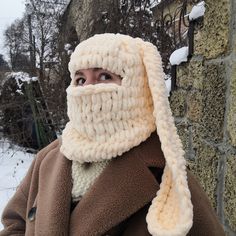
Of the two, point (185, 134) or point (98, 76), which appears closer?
point (98, 76)

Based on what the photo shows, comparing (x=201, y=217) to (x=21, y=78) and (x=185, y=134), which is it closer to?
(x=185, y=134)

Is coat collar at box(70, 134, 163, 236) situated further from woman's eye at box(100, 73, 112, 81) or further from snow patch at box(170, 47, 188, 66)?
snow patch at box(170, 47, 188, 66)

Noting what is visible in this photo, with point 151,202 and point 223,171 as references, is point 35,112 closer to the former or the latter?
point 223,171

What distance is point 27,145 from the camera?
695 cm

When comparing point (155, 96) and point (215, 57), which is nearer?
point (155, 96)

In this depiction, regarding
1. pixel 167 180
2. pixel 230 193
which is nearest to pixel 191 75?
pixel 230 193

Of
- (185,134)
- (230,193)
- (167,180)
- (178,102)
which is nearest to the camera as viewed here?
(167,180)

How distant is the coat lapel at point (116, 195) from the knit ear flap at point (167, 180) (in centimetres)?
6

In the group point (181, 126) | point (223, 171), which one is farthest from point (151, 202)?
point (181, 126)

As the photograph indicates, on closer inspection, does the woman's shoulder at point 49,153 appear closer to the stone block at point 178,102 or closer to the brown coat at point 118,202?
the brown coat at point 118,202

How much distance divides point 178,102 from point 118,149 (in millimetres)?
1244

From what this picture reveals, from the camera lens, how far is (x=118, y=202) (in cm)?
128

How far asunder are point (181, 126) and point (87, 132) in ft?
3.82

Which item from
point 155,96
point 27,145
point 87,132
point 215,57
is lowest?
point 27,145
